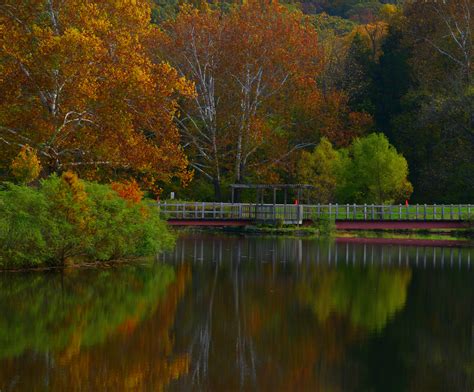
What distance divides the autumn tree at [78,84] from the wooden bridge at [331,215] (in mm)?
16658

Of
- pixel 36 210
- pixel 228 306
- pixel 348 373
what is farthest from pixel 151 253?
pixel 348 373

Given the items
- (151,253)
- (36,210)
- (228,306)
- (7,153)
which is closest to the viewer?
(228,306)

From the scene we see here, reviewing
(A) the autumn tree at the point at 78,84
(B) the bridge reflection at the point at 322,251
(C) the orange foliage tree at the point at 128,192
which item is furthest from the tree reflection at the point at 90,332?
(A) the autumn tree at the point at 78,84

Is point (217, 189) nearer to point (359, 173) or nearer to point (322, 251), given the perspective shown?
point (359, 173)

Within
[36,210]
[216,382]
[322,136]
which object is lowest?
[216,382]

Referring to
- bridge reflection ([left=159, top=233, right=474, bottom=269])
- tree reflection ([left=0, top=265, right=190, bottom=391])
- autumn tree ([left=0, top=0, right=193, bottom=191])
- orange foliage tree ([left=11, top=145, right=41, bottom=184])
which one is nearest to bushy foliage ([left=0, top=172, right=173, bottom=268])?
tree reflection ([left=0, top=265, right=190, bottom=391])

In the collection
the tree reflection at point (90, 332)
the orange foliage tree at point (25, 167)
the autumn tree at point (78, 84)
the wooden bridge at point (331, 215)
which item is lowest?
the tree reflection at point (90, 332)

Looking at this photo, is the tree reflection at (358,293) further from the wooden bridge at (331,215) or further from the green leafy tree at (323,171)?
the green leafy tree at (323,171)

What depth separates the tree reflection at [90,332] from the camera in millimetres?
13570

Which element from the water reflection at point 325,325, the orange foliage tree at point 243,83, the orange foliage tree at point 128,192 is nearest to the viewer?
the water reflection at point 325,325

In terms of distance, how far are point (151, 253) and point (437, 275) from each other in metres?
9.57

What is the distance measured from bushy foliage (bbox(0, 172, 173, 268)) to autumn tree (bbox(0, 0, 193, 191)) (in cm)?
612

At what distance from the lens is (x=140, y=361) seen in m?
14.7

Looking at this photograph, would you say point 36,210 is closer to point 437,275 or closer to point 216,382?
point 437,275
